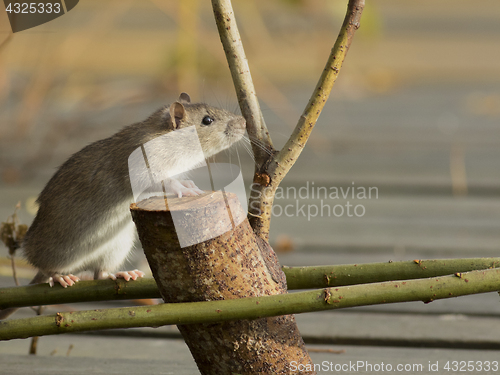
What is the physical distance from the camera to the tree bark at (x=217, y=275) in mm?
943

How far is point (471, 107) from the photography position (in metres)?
4.40

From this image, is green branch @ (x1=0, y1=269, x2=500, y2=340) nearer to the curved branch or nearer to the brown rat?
the curved branch

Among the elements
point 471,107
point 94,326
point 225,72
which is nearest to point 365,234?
point 225,72

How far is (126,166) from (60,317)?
606 millimetres

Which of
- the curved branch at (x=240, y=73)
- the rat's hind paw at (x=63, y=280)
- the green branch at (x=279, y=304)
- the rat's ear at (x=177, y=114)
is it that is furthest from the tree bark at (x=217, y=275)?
Answer: the rat's ear at (x=177, y=114)

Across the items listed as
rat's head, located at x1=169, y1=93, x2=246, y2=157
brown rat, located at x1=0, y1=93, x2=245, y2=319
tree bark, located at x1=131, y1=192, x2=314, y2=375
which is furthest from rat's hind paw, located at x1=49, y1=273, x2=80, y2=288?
rat's head, located at x1=169, y1=93, x2=246, y2=157

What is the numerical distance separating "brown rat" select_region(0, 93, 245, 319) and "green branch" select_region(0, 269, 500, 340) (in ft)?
1.47

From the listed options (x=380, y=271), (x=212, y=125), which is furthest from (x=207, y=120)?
(x=380, y=271)

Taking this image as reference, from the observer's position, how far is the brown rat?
1.42 meters

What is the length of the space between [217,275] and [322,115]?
353 centimetres

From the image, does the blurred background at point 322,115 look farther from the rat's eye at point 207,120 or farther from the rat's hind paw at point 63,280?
the rat's hind paw at point 63,280

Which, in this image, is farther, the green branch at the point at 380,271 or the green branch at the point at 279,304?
the green branch at the point at 380,271

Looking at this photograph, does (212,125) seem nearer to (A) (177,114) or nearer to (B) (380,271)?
(A) (177,114)

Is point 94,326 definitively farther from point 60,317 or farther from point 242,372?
point 242,372
